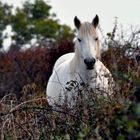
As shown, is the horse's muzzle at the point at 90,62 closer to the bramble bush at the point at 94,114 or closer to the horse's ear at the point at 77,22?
the horse's ear at the point at 77,22

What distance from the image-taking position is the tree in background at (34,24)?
156ft

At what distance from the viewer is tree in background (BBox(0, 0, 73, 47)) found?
47.4 meters

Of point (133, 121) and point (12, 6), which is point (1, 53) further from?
point (133, 121)

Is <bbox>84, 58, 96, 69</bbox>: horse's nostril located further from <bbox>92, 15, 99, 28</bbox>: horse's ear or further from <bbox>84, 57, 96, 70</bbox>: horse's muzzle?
<bbox>92, 15, 99, 28</bbox>: horse's ear

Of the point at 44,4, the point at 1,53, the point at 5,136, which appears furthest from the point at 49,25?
the point at 5,136

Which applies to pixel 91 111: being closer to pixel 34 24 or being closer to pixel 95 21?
pixel 95 21

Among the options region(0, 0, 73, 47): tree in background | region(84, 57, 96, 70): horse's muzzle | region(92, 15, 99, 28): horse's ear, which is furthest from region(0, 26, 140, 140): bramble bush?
region(0, 0, 73, 47): tree in background

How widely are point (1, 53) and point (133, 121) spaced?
1080 inches

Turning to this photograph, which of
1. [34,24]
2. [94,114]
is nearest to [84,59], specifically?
[94,114]

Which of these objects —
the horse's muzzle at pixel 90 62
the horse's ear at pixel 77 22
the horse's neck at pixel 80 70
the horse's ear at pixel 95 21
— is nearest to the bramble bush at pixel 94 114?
the horse's muzzle at pixel 90 62

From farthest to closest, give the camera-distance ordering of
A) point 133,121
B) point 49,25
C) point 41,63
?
point 49,25
point 41,63
point 133,121

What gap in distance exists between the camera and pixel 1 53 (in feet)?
105

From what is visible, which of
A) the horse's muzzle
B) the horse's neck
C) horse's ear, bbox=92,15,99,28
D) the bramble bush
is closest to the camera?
the bramble bush

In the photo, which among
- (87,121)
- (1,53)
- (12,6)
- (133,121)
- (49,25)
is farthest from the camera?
(12,6)
